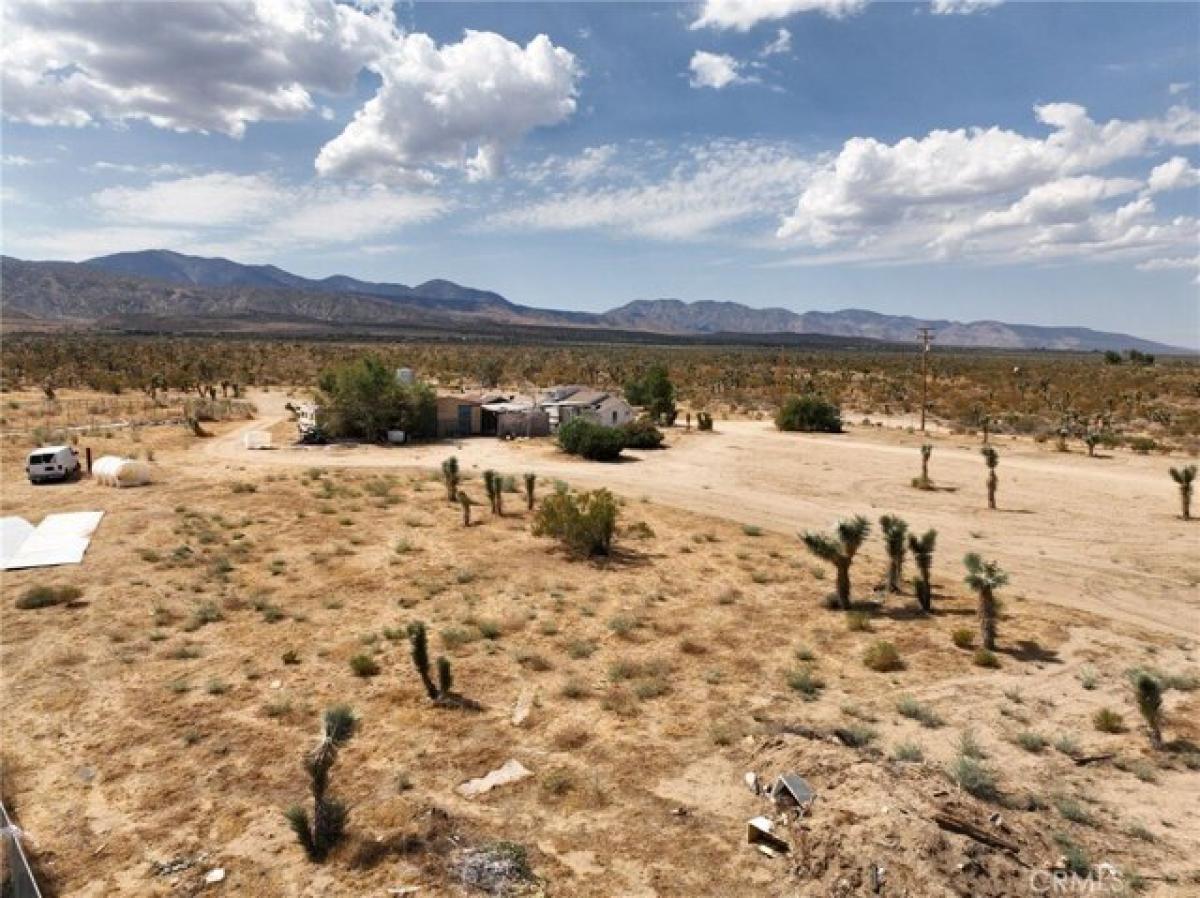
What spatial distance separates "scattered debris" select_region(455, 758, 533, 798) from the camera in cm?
1127

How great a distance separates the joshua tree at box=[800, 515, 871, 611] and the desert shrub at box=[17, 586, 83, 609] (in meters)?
18.8

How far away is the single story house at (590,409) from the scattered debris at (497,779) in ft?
121

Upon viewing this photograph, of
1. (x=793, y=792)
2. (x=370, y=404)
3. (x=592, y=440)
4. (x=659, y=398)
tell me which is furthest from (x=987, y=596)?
(x=659, y=398)

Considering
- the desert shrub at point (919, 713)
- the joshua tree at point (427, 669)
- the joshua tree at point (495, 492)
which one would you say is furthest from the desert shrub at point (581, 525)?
the desert shrub at point (919, 713)

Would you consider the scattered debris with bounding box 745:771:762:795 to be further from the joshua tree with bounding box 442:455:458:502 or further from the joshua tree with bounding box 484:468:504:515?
the joshua tree with bounding box 442:455:458:502

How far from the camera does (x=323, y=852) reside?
9867 millimetres

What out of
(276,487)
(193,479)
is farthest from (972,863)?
(193,479)

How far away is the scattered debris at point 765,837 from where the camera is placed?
986cm

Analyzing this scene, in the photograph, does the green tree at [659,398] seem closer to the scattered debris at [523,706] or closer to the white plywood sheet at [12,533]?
the white plywood sheet at [12,533]

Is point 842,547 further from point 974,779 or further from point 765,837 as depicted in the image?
point 765,837

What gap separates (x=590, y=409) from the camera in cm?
5006

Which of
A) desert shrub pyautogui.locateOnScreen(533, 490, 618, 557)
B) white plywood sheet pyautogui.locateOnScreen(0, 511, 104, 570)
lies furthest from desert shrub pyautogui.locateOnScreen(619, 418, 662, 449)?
white plywood sheet pyautogui.locateOnScreen(0, 511, 104, 570)

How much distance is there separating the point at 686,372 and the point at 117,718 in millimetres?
90012

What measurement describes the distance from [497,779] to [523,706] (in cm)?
241
